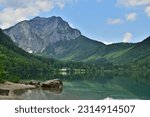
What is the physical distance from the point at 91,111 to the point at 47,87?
15179 mm

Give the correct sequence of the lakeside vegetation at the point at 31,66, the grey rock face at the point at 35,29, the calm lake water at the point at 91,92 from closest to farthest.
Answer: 1. the grey rock face at the point at 35,29
2. the calm lake water at the point at 91,92
3. the lakeside vegetation at the point at 31,66

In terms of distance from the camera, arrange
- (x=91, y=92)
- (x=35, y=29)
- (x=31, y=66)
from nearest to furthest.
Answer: (x=91, y=92) < (x=35, y=29) < (x=31, y=66)

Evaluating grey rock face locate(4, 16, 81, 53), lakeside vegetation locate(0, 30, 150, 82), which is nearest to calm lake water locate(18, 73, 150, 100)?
lakeside vegetation locate(0, 30, 150, 82)

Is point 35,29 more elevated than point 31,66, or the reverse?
point 35,29

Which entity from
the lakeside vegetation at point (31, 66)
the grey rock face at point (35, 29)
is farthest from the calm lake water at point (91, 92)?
the grey rock face at point (35, 29)

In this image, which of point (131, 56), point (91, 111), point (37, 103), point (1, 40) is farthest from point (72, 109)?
point (131, 56)

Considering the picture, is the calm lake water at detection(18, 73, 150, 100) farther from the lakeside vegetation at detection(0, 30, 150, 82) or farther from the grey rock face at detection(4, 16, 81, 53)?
the grey rock face at detection(4, 16, 81, 53)

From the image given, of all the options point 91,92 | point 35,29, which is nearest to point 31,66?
point 35,29

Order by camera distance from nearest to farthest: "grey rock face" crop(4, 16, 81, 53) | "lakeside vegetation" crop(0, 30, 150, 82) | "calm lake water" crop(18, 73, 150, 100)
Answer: "grey rock face" crop(4, 16, 81, 53), "calm lake water" crop(18, 73, 150, 100), "lakeside vegetation" crop(0, 30, 150, 82)

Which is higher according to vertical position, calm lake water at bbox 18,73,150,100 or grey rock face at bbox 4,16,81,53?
grey rock face at bbox 4,16,81,53

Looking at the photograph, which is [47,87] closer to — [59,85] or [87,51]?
[59,85]

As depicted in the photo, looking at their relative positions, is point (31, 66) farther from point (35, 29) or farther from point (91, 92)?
point (91, 92)

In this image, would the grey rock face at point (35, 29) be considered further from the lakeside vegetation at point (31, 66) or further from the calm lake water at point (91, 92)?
the calm lake water at point (91, 92)

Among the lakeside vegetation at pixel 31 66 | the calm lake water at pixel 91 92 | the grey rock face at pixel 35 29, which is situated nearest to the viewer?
the grey rock face at pixel 35 29
